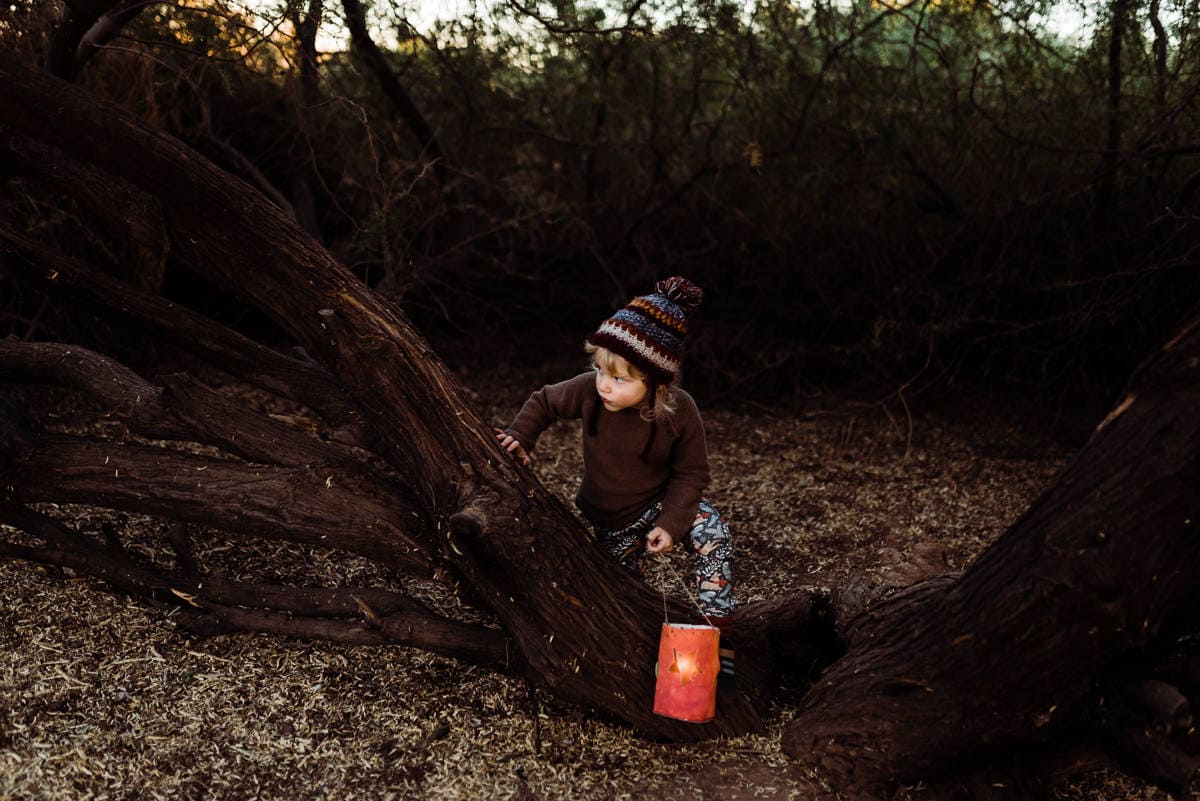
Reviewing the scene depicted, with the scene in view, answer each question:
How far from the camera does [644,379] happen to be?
2.85 metres

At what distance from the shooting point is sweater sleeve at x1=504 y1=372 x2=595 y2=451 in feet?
9.90

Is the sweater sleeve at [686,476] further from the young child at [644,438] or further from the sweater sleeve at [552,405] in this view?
the sweater sleeve at [552,405]

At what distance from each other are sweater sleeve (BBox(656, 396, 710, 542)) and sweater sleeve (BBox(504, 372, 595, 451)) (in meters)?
0.31

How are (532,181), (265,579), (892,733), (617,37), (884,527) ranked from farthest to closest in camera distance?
(532,181)
(617,37)
(884,527)
(265,579)
(892,733)

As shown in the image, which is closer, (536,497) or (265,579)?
(536,497)

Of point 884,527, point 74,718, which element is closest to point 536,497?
point 74,718

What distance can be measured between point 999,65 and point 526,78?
8.93ft

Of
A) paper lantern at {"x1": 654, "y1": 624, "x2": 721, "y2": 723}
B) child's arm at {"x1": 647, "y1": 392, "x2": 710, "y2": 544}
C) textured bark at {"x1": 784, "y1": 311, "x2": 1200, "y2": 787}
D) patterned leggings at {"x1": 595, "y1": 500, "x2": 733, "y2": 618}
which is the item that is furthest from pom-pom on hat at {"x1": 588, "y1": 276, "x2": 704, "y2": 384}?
textured bark at {"x1": 784, "y1": 311, "x2": 1200, "y2": 787}

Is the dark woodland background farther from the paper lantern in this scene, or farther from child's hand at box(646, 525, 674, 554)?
the paper lantern

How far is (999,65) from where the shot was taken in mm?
5246

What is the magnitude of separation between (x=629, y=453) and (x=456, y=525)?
31.5 inches

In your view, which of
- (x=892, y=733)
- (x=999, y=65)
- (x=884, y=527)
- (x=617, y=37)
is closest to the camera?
(x=892, y=733)

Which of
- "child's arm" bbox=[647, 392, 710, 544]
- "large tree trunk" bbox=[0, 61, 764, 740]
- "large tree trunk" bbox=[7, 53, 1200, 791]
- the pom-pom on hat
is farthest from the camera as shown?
"child's arm" bbox=[647, 392, 710, 544]

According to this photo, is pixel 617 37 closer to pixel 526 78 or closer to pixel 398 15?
pixel 526 78
